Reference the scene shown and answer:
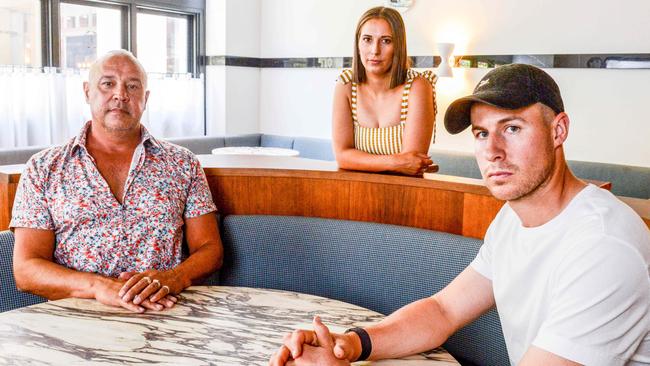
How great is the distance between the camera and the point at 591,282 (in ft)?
3.68

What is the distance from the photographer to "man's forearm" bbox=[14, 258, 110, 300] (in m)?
1.97

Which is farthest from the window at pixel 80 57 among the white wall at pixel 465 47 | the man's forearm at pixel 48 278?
the man's forearm at pixel 48 278

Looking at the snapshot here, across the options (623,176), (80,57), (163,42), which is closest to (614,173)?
(623,176)

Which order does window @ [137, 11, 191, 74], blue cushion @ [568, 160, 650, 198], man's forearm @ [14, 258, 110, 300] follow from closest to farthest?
man's forearm @ [14, 258, 110, 300]
blue cushion @ [568, 160, 650, 198]
window @ [137, 11, 191, 74]

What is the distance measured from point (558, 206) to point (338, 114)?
4.74 ft

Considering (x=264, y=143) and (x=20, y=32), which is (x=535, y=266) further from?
(x=264, y=143)

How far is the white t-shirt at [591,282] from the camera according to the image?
43.4 inches

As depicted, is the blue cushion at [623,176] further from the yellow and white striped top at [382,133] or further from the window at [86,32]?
the window at [86,32]

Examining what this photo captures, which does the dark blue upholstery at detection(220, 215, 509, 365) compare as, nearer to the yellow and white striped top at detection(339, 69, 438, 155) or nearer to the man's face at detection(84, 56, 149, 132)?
the yellow and white striped top at detection(339, 69, 438, 155)

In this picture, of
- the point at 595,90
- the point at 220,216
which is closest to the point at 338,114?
the point at 220,216

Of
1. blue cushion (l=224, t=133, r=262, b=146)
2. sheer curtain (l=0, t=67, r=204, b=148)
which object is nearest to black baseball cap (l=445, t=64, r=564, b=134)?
sheer curtain (l=0, t=67, r=204, b=148)

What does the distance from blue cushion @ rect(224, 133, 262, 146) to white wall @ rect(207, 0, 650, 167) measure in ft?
0.75

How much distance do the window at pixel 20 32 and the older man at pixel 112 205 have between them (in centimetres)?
335

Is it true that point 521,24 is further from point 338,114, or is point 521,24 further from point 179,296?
point 179,296
